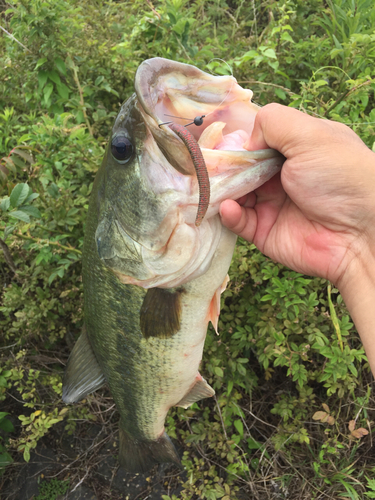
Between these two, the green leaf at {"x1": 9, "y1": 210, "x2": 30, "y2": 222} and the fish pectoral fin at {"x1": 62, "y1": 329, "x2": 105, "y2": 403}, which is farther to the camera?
the fish pectoral fin at {"x1": 62, "y1": 329, "x2": 105, "y2": 403}

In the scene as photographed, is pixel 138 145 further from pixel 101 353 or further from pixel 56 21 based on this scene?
pixel 56 21

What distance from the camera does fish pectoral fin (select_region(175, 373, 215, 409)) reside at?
6.34 feet

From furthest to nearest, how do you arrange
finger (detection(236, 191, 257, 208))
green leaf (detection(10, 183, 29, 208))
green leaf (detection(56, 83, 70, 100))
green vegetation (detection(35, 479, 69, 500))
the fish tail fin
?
green vegetation (detection(35, 479, 69, 500)), green leaf (detection(56, 83, 70, 100)), the fish tail fin, green leaf (detection(10, 183, 29, 208)), finger (detection(236, 191, 257, 208))

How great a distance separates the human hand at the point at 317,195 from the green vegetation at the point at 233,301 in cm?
41

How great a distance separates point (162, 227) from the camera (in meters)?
1.27

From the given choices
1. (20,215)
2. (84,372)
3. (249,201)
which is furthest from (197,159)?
(84,372)

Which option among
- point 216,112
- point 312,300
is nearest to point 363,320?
point 312,300

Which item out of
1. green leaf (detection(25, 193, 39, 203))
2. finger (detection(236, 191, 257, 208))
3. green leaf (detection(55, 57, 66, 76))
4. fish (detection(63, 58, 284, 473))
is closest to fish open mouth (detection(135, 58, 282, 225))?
fish (detection(63, 58, 284, 473))

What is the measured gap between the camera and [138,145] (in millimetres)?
1220

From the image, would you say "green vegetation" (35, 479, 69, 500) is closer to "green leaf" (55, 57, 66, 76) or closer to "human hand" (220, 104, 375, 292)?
"human hand" (220, 104, 375, 292)

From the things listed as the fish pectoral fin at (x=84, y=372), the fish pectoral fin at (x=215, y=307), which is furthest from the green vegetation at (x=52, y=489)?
the fish pectoral fin at (x=215, y=307)

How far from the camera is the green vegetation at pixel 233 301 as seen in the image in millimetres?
2096

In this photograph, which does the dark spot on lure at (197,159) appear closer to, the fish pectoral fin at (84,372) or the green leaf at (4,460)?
the fish pectoral fin at (84,372)

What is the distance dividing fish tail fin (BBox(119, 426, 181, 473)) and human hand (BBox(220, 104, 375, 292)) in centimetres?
124
